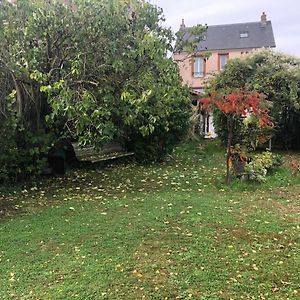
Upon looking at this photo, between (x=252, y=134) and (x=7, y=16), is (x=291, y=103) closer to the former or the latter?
(x=252, y=134)

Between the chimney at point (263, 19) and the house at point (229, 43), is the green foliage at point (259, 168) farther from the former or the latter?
the chimney at point (263, 19)

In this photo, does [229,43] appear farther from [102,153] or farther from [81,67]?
[81,67]

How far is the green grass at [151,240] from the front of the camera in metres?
3.80

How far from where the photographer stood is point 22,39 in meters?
7.12

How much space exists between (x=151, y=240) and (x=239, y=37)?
31.1 m

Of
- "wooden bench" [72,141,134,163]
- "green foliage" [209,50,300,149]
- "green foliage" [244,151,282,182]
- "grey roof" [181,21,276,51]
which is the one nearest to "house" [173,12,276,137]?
"grey roof" [181,21,276,51]

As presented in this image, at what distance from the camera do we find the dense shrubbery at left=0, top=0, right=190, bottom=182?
22.6ft

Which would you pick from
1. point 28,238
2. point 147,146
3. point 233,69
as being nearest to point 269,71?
point 233,69

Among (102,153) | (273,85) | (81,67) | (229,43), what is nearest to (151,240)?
(81,67)

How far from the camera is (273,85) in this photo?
44.1 ft

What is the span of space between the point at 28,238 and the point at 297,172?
6.47 metres

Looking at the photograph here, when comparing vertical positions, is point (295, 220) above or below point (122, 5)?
below

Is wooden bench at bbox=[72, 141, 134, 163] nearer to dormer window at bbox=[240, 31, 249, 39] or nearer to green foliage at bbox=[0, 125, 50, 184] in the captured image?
green foliage at bbox=[0, 125, 50, 184]

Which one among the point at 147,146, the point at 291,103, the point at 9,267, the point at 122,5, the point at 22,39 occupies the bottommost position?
the point at 9,267
